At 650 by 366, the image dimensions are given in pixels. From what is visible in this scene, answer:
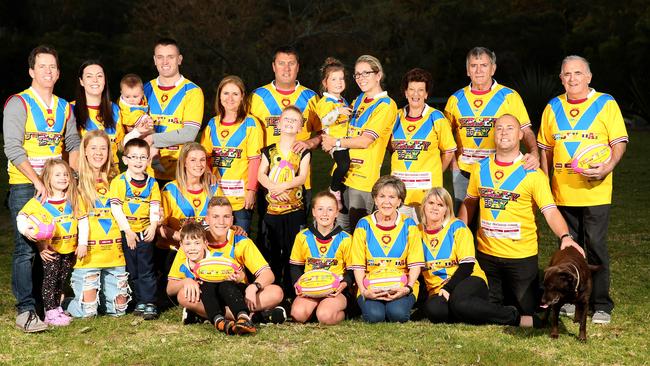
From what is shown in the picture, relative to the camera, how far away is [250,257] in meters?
Answer: 5.96

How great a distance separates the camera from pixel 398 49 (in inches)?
1089

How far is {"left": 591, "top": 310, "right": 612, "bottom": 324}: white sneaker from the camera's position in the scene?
18.9 feet

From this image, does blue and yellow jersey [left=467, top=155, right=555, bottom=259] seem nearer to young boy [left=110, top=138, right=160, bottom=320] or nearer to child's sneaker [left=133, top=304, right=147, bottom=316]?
young boy [left=110, top=138, right=160, bottom=320]

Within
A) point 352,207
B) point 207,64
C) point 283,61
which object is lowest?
point 352,207

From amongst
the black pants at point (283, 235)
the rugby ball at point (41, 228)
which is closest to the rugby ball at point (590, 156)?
the black pants at point (283, 235)

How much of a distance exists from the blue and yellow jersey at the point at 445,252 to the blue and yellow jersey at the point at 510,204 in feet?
0.63

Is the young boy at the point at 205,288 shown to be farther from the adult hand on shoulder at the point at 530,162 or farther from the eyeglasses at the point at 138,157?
the adult hand on shoulder at the point at 530,162

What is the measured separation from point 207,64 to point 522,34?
10.2 meters

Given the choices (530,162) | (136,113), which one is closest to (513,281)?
(530,162)

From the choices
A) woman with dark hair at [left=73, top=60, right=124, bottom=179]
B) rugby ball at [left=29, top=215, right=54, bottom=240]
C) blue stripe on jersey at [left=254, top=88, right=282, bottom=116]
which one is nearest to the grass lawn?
rugby ball at [left=29, top=215, right=54, bottom=240]

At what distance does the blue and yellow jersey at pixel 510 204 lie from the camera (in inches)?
231

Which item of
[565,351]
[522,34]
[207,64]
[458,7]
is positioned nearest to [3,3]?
[207,64]

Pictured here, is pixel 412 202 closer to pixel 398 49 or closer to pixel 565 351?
pixel 565 351

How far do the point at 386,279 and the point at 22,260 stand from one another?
8.32 ft
